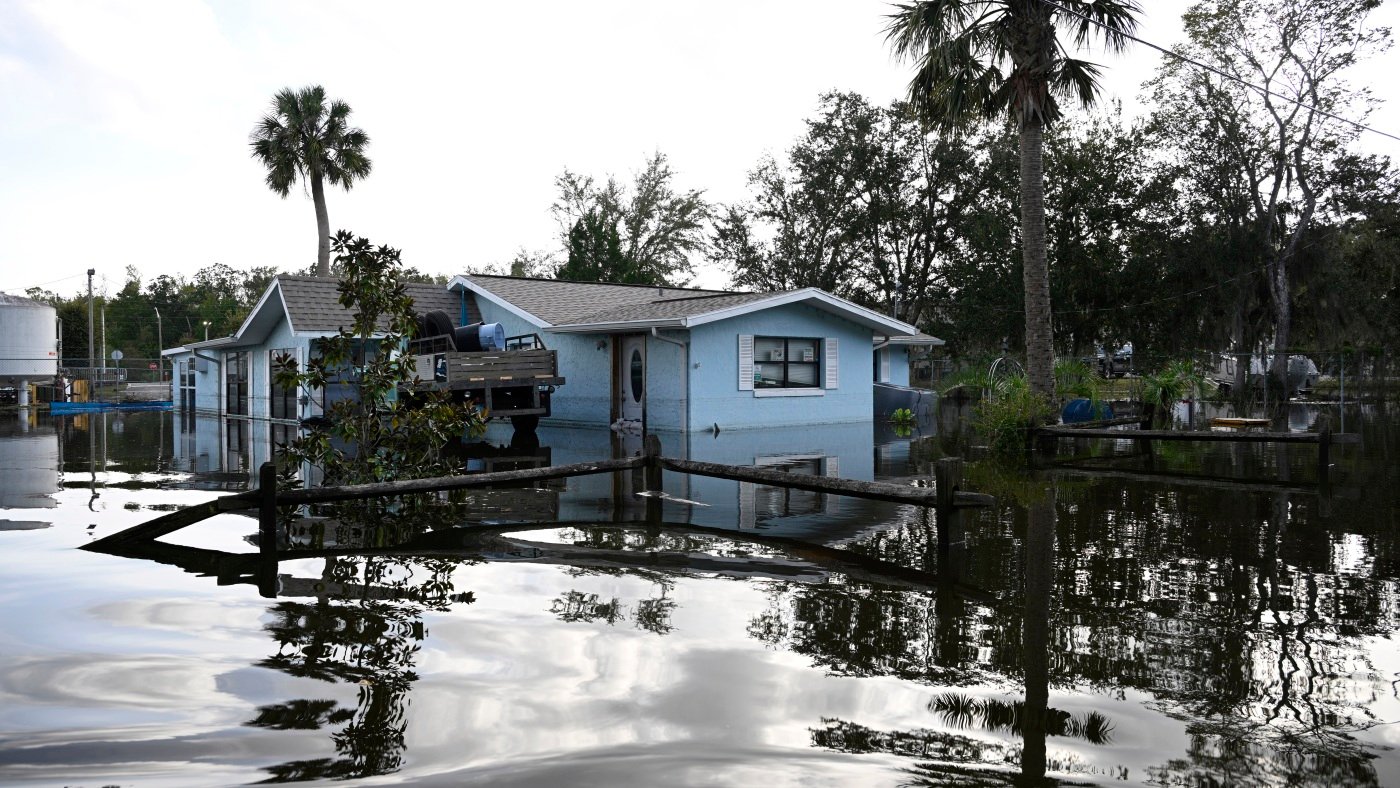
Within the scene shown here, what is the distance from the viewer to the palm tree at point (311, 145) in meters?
A: 38.3

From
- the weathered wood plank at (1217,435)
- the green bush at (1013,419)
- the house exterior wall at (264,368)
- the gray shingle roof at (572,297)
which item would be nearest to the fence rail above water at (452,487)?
the weathered wood plank at (1217,435)

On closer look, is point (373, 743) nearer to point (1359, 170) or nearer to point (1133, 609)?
point (1133, 609)

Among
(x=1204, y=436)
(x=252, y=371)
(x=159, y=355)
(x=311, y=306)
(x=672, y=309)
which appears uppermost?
(x=159, y=355)

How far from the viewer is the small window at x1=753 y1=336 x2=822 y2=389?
77.7 ft

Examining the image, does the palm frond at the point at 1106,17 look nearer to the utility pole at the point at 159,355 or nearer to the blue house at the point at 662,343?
the blue house at the point at 662,343

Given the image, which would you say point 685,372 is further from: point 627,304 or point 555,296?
point 555,296

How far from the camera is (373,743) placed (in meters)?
4.31

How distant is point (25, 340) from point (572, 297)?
3092cm

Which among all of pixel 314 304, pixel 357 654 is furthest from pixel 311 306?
pixel 357 654

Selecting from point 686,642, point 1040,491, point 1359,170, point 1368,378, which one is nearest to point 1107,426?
point 1040,491

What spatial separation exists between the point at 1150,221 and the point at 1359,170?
6.38 m

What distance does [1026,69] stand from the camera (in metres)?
16.8

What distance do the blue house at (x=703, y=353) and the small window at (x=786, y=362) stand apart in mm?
24

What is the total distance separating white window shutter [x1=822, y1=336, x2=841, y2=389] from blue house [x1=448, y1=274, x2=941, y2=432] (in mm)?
24
